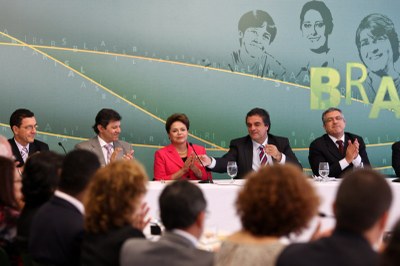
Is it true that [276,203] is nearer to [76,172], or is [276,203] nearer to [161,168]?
[76,172]

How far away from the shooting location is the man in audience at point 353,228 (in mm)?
2012

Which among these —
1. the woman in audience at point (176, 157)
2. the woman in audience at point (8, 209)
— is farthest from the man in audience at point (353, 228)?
the woman in audience at point (176, 157)

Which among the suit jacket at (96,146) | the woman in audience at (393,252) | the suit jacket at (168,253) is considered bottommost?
the suit jacket at (168,253)

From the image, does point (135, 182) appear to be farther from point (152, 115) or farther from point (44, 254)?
point (152, 115)

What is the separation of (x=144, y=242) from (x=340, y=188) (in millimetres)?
774

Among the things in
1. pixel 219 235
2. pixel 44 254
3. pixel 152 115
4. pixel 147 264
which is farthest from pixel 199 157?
pixel 147 264

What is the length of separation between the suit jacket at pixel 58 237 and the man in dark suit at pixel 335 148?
371cm

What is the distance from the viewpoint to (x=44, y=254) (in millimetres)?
2775

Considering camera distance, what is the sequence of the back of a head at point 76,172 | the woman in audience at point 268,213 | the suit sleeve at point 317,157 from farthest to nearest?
the suit sleeve at point 317,157, the back of a head at point 76,172, the woman in audience at point 268,213

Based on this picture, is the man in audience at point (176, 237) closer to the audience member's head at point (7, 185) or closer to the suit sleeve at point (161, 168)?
the audience member's head at point (7, 185)

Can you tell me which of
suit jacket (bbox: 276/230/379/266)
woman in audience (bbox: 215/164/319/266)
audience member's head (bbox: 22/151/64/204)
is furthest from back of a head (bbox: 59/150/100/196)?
suit jacket (bbox: 276/230/379/266)

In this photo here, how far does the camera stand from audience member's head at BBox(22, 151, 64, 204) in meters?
3.14

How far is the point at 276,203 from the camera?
2184mm

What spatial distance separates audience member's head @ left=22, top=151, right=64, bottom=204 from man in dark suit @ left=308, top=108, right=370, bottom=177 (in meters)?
3.48
